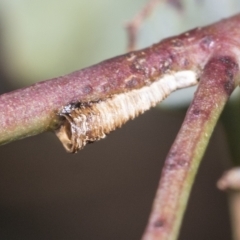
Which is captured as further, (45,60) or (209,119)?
(45,60)

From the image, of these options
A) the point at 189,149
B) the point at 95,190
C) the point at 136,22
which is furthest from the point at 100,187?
the point at 189,149

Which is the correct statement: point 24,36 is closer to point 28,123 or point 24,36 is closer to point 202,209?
point 28,123

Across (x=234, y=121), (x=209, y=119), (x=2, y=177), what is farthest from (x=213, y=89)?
(x=2, y=177)

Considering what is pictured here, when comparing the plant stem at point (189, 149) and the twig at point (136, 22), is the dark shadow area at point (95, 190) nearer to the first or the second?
the twig at point (136, 22)

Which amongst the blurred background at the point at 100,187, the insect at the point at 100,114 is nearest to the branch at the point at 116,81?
the insect at the point at 100,114

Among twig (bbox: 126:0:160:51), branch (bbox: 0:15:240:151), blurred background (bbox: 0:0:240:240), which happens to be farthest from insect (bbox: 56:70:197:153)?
blurred background (bbox: 0:0:240:240)

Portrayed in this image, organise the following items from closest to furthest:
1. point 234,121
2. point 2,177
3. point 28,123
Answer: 1. point 28,123
2. point 234,121
3. point 2,177
